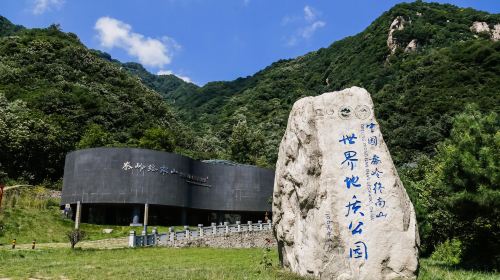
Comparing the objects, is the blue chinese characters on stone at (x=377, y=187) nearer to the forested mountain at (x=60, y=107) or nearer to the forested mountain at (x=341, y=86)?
the forested mountain at (x=341, y=86)

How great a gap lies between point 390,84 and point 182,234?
183ft

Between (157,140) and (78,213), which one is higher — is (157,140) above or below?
above

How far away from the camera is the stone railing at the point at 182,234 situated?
25281 mm

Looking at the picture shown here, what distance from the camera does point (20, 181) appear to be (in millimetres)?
45719

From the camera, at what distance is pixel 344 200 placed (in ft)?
33.5

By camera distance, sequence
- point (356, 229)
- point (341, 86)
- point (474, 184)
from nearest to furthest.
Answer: point (356, 229), point (474, 184), point (341, 86)

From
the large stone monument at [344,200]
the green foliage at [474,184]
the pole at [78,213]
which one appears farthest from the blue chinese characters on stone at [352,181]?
the pole at [78,213]

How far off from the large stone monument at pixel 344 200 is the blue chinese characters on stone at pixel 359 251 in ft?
0.06

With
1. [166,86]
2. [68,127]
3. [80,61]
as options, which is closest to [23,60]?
[80,61]

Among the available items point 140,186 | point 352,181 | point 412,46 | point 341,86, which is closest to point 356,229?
point 352,181

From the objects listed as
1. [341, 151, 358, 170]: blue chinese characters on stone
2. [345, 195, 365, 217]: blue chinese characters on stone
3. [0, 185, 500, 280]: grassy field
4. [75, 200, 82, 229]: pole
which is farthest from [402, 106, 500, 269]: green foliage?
[75, 200, 82, 229]: pole

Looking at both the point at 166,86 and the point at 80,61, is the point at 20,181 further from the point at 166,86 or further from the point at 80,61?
the point at 166,86

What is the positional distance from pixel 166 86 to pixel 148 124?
302ft

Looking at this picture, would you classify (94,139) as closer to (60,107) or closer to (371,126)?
(60,107)
